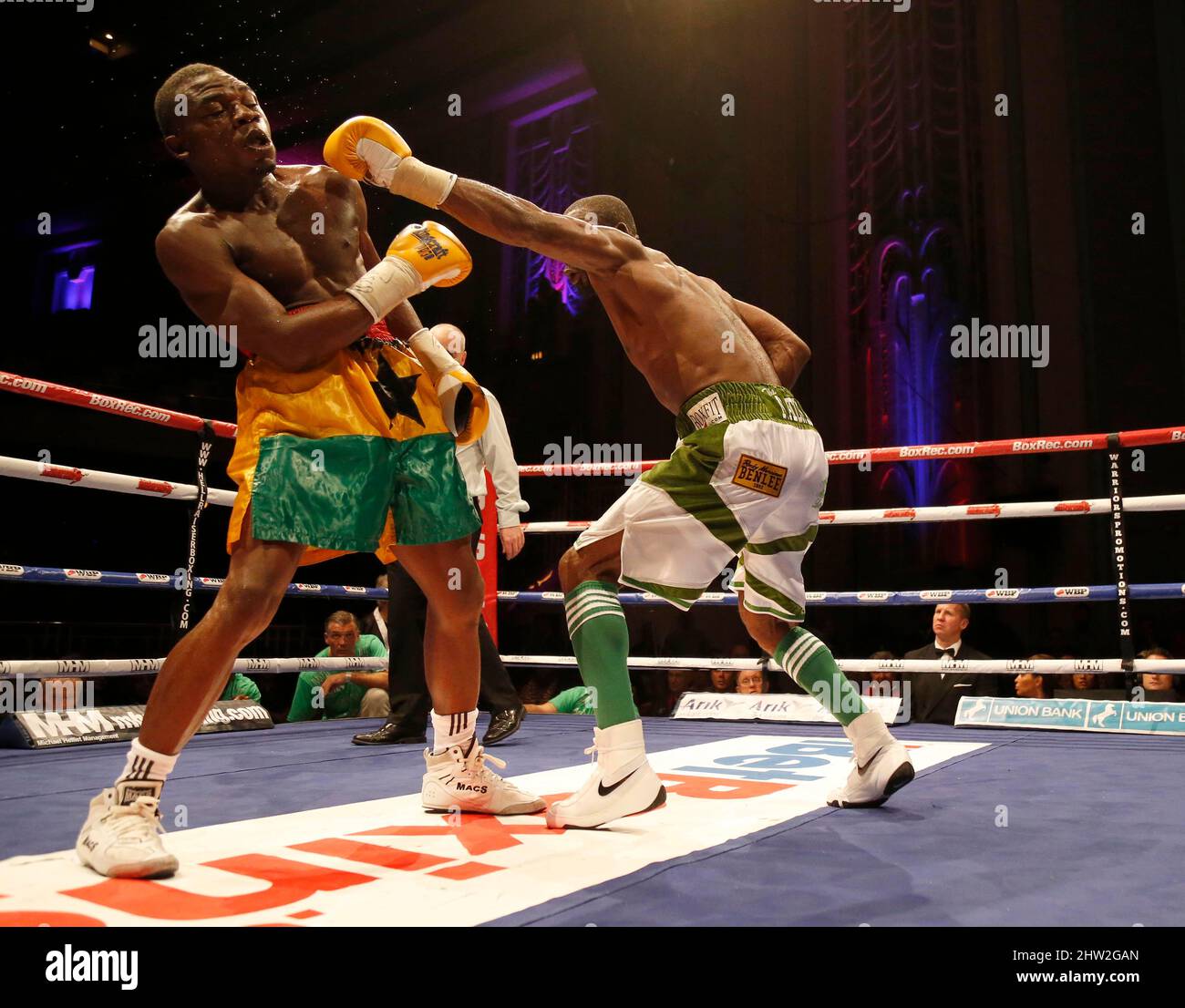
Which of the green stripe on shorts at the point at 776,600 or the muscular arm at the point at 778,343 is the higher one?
the muscular arm at the point at 778,343

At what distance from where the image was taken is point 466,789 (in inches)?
64.5

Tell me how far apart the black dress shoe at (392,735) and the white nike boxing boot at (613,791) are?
1.30 meters

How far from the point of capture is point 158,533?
9109mm

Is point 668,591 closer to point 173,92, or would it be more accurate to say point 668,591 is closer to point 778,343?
point 778,343

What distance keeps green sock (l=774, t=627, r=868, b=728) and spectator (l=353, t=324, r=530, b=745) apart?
33.4 inches

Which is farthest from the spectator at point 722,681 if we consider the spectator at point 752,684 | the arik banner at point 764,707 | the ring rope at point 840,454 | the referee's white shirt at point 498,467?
the referee's white shirt at point 498,467

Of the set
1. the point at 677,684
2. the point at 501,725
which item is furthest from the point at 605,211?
the point at 677,684

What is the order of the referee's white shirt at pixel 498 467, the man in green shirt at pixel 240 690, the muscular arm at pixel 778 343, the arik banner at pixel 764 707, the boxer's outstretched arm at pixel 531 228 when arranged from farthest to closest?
the man in green shirt at pixel 240 690 < the arik banner at pixel 764 707 < the referee's white shirt at pixel 498 467 < the muscular arm at pixel 778 343 < the boxer's outstretched arm at pixel 531 228

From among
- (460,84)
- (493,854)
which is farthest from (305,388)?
(460,84)

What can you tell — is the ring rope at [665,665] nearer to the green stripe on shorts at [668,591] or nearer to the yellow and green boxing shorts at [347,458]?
the green stripe on shorts at [668,591]

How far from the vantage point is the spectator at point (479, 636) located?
8.34 feet
